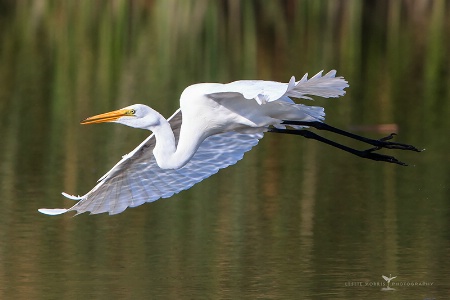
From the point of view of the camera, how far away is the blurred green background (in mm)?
8758

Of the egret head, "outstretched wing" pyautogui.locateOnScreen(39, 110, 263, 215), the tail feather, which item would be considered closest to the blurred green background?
"outstretched wing" pyautogui.locateOnScreen(39, 110, 263, 215)

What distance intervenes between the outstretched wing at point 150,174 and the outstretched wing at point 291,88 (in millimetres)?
959

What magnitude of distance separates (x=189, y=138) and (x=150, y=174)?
1.57 feet

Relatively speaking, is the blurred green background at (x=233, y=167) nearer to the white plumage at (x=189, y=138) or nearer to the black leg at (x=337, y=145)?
the white plumage at (x=189, y=138)

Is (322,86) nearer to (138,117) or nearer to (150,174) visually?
(138,117)

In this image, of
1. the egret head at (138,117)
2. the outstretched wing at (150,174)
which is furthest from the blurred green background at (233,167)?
the egret head at (138,117)

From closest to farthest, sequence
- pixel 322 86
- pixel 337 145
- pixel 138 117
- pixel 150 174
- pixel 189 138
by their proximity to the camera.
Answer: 1. pixel 322 86
2. pixel 138 117
3. pixel 189 138
4. pixel 150 174
5. pixel 337 145

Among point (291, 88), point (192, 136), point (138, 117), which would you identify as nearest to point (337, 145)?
point (192, 136)

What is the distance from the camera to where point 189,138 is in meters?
8.06

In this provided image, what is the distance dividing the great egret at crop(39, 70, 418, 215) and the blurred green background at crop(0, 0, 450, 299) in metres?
0.65

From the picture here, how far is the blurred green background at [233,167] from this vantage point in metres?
8.76

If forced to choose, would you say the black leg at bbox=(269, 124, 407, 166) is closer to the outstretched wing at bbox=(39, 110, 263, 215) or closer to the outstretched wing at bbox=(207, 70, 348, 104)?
the outstretched wing at bbox=(39, 110, 263, 215)

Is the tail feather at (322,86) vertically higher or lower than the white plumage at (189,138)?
higher

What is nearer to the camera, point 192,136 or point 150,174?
point 192,136
